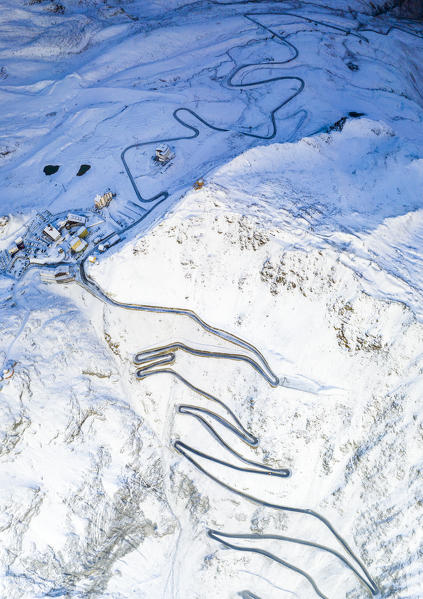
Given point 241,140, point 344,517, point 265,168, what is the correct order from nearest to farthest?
point 344,517
point 265,168
point 241,140

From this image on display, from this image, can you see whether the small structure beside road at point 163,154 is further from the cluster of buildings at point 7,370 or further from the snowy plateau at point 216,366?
the cluster of buildings at point 7,370

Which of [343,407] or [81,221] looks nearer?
[343,407]

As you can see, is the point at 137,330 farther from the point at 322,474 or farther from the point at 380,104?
the point at 380,104

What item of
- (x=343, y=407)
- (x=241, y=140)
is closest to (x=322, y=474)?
(x=343, y=407)

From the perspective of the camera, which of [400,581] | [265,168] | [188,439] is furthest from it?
[265,168]

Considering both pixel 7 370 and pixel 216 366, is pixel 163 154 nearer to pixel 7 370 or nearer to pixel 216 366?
pixel 216 366

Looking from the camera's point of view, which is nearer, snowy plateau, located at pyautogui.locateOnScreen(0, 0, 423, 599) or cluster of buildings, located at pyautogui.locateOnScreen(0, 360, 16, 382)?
snowy plateau, located at pyautogui.locateOnScreen(0, 0, 423, 599)

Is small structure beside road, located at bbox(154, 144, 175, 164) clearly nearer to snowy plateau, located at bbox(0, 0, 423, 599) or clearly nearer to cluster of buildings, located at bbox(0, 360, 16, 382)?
snowy plateau, located at bbox(0, 0, 423, 599)

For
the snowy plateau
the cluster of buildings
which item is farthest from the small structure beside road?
the cluster of buildings
